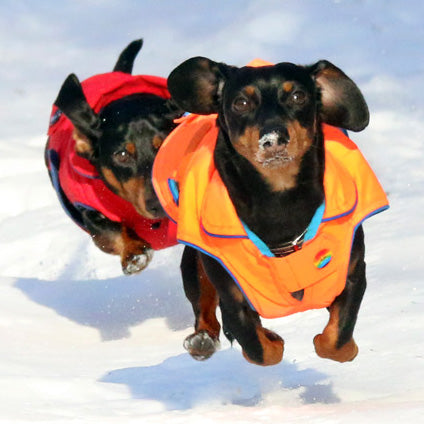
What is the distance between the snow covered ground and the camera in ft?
14.0

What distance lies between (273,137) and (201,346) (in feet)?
4.11

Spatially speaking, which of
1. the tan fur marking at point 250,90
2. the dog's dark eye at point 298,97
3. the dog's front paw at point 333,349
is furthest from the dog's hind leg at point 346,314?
the tan fur marking at point 250,90

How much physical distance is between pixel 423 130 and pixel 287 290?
4.95m

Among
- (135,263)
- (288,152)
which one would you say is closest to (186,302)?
(135,263)

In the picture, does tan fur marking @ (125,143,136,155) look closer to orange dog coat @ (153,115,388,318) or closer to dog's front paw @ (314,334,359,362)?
orange dog coat @ (153,115,388,318)

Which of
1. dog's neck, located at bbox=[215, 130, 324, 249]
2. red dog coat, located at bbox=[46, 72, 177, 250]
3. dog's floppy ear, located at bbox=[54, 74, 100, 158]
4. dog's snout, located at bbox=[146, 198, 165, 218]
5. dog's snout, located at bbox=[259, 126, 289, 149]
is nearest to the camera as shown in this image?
dog's snout, located at bbox=[259, 126, 289, 149]

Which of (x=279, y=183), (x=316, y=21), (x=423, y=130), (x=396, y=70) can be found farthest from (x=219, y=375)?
(x=316, y=21)

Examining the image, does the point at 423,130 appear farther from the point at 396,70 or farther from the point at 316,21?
the point at 316,21

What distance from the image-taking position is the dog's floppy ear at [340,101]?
388 centimetres

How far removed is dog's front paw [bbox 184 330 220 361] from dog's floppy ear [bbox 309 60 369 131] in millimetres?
1108

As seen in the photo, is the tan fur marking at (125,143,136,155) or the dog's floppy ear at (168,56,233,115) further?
the tan fur marking at (125,143,136,155)

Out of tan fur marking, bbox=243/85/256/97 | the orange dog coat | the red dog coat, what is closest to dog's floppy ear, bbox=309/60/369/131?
the orange dog coat

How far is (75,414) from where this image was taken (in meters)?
4.10

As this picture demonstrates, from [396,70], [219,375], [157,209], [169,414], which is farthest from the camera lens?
[396,70]
